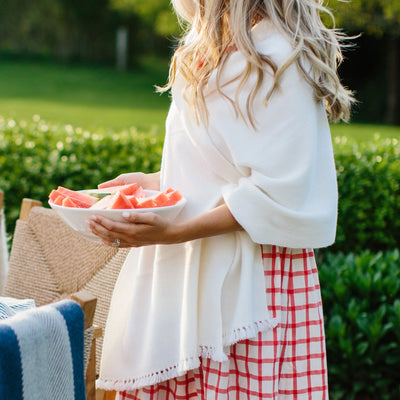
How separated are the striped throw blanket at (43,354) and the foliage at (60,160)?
8.51 ft

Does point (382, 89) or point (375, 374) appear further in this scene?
point (382, 89)

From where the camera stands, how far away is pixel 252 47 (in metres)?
1.48

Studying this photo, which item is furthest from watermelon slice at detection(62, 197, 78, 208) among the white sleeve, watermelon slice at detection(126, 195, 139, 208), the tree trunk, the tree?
the tree trunk

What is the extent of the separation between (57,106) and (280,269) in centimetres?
1395

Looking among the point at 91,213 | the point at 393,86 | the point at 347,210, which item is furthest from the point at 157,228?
the point at 393,86

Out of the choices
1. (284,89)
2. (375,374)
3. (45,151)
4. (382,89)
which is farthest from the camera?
(382,89)

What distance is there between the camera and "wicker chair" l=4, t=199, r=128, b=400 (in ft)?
6.64

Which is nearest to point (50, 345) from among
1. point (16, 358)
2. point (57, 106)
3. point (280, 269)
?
point (16, 358)

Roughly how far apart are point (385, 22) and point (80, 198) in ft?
39.1

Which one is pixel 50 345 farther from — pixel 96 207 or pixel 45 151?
pixel 45 151

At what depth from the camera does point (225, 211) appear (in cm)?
151

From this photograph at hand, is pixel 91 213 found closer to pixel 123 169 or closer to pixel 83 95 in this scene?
pixel 123 169

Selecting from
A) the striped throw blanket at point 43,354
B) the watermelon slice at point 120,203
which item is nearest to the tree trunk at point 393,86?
the watermelon slice at point 120,203

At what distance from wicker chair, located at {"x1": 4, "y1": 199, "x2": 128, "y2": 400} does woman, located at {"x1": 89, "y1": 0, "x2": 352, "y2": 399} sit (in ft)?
1.17
